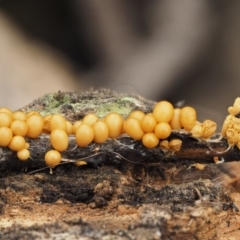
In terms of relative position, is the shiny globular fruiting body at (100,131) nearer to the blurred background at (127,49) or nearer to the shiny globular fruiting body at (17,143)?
the shiny globular fruiting body at (17,143)

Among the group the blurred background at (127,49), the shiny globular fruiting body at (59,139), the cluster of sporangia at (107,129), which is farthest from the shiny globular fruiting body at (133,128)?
the blurred background at (127,49)

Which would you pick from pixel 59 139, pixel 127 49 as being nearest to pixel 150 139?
pixel 59 139

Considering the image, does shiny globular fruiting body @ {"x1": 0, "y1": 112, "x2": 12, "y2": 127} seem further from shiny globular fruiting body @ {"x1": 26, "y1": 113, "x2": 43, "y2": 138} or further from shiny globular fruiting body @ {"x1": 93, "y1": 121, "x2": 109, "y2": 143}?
shiny globular fruiting body @ {"x1": 93, "y1": 121, "x2": 109, "y2": 143}

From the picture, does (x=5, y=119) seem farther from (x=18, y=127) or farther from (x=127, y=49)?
(x=127, y=49)

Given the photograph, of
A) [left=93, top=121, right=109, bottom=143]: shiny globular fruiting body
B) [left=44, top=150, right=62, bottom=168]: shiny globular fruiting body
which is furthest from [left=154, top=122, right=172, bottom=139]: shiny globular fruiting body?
[left=44, top=150, right=62, bottom=168]: shiny globular fruiting body

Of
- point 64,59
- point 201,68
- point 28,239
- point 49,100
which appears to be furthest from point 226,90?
point 28,239
